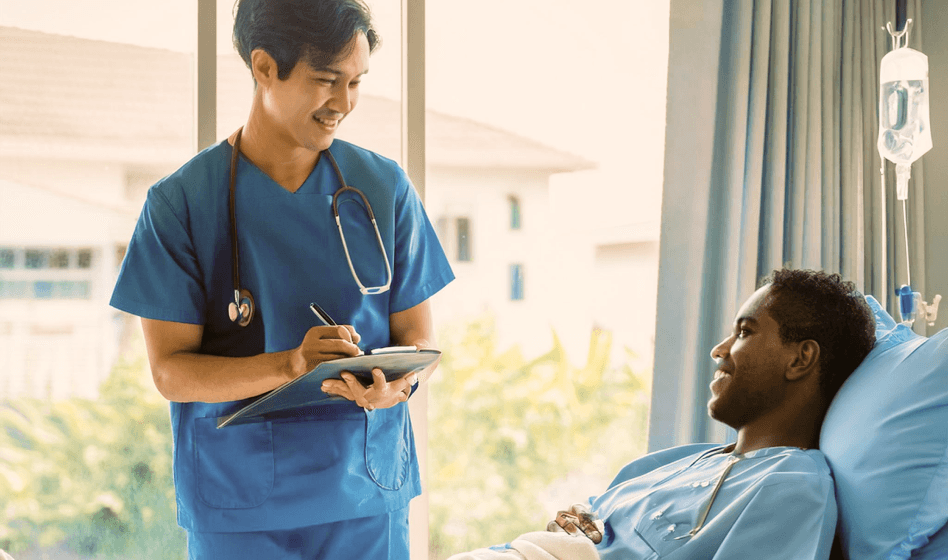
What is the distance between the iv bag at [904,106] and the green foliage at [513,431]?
3.33 feet

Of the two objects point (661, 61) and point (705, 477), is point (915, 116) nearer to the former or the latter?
point (661, 61)

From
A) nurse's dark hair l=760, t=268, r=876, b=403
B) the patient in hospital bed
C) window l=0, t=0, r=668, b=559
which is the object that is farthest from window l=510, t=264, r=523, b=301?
nurse's dark hair l=760, t=268, r=876, b=403

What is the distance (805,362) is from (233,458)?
1.10m

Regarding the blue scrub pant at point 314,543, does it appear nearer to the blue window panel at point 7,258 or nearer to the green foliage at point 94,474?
the green foliage at point 94,474

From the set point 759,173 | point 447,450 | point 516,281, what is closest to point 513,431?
point 447,450

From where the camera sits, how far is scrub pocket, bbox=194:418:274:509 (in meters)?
1.24

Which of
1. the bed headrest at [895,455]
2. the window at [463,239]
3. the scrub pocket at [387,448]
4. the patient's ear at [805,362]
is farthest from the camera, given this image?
the window at [463,239]

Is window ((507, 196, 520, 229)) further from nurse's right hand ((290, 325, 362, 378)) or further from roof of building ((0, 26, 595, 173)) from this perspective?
nurse's right hand ((290, 325, 362, 378))

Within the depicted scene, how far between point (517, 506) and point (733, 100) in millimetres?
1441

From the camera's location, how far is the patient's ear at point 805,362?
1495 millimetres

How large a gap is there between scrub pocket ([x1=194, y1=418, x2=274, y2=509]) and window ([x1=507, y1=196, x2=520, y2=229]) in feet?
4.20

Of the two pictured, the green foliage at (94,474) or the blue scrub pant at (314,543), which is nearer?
the blue scrub pant at (314,543)

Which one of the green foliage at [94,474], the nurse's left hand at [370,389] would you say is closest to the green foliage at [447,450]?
the green foliage at [94,474]

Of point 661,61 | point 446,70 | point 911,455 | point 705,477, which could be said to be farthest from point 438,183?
point 911,455
